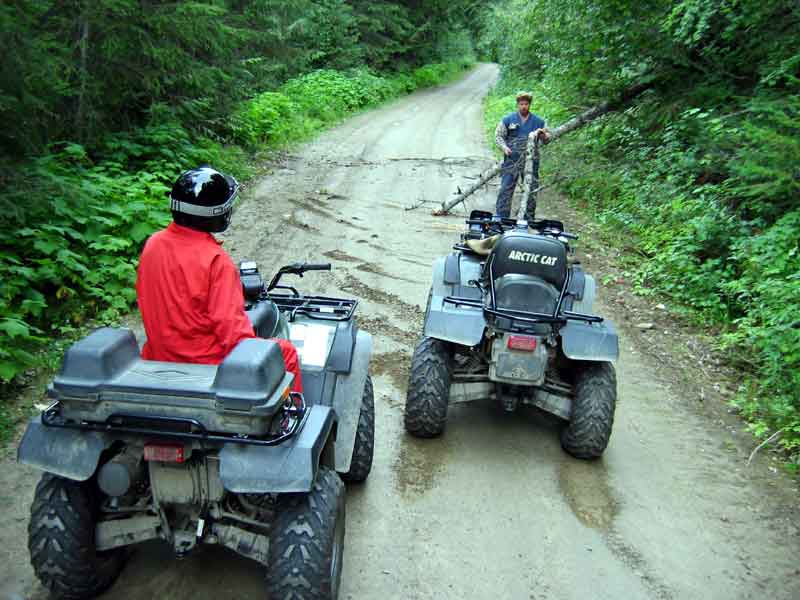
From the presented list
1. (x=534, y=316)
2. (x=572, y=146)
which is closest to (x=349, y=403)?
(x=534, y=316)

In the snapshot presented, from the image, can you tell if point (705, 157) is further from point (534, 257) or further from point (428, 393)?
point (428, 393)

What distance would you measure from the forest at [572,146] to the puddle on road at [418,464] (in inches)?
106

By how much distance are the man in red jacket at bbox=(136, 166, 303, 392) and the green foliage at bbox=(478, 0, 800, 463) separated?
14.6 ft

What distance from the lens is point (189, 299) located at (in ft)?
9.96

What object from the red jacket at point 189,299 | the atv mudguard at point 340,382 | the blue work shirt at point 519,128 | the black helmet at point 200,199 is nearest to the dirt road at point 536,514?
the atv mudguard at point 340,382

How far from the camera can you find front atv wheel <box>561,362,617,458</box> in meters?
4.75

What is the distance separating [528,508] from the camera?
168 inches

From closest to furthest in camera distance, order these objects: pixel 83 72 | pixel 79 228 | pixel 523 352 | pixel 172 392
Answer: pixel 172 392 < pixel 523 352 < pixel 79 228 < pixel 83 72

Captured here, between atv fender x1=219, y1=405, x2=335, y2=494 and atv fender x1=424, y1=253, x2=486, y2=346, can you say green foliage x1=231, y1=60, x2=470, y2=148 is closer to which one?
atv fender x1=424, y1=253, x2=486, y2=346

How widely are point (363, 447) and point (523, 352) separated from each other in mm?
1277

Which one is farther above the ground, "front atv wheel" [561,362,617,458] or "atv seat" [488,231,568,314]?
"atv seat" [488,231,568,314]

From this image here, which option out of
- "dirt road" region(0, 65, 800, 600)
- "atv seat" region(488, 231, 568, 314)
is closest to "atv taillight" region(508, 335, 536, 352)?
"atv seat" region(488, 231, 568, 314)

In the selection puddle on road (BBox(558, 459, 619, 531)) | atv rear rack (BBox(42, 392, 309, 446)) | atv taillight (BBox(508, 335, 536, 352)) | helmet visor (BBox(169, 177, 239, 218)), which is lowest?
puddle on road (BBox(558, 459, 619, 531))

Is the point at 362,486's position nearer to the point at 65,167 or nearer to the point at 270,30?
the point at 65,167
